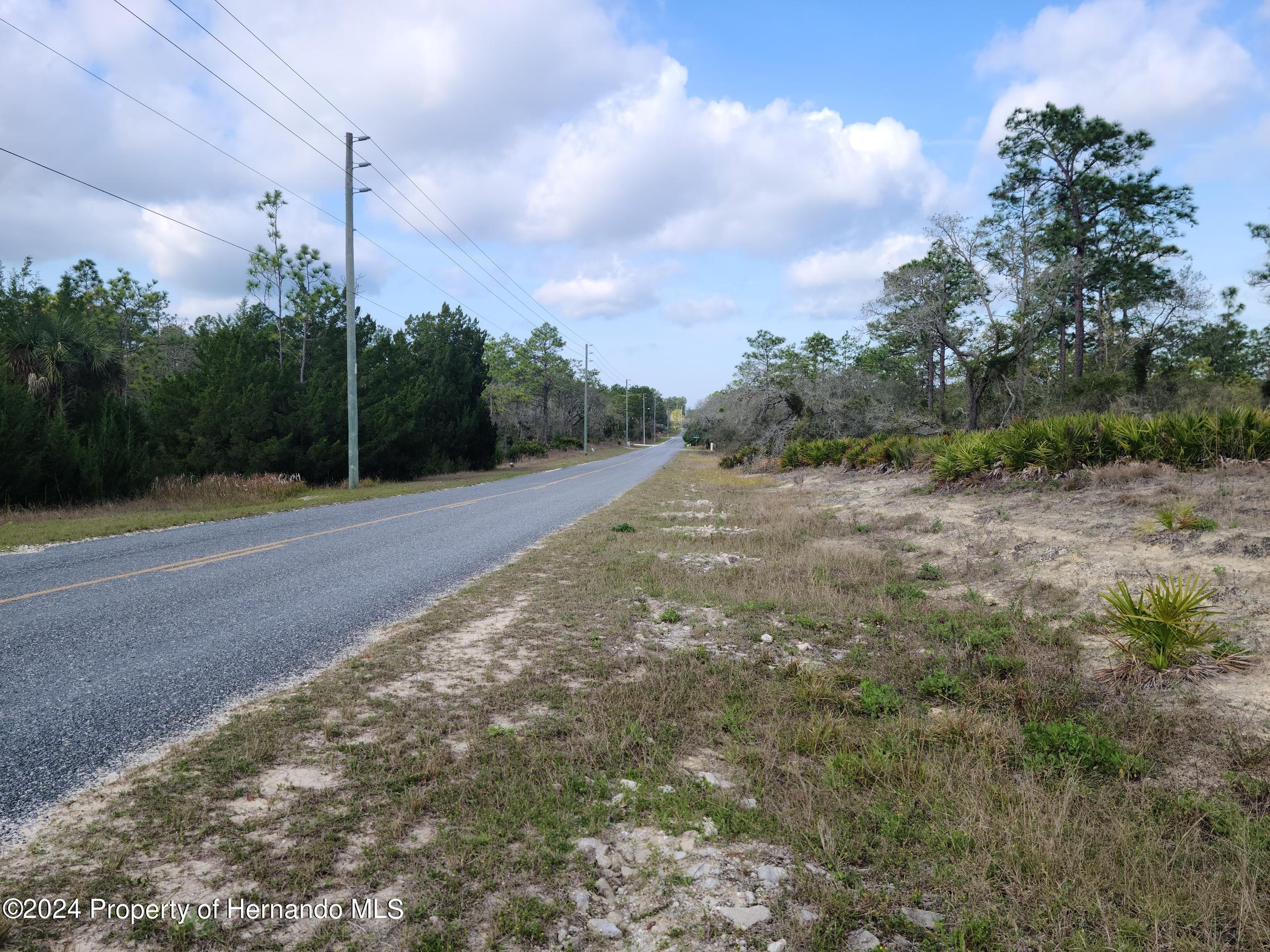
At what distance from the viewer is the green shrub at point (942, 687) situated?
15.0ft

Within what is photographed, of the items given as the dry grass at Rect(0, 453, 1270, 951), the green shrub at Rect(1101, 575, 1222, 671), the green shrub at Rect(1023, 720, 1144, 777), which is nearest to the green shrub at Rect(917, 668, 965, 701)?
the dry grass at Rect(0, 453, 1270, 951)

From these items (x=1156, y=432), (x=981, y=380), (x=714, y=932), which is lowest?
(x=714, y=932)

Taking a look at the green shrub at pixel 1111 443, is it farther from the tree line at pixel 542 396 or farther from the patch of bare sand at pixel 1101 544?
the tree line at pixel 542 396

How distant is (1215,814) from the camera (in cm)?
301

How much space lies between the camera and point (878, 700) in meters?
4.37

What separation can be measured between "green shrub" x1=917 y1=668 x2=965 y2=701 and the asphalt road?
4507 mm

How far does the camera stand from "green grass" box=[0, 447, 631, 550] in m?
11.2

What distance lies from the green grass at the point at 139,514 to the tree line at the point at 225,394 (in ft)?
6.07

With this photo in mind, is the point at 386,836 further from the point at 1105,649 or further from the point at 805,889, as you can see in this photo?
the point at 1105,649

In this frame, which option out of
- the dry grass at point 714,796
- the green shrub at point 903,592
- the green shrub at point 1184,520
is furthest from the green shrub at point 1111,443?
the dry grass at point 714,796

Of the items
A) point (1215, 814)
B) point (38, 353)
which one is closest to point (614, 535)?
point (1215, 814)

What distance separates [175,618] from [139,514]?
432 inches

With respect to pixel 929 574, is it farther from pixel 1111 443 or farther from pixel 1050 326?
pixel 1050 326

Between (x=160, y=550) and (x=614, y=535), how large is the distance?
6930 mm
